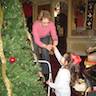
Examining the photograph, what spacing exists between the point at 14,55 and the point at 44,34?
1.75 m

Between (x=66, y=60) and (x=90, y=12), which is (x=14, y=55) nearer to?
(x=66, y=60)

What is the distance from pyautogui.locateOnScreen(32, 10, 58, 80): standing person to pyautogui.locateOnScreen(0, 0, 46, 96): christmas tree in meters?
1.37

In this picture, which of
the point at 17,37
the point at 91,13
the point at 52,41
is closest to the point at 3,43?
the point at 17,37

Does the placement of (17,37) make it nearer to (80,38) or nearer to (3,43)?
(3,43)

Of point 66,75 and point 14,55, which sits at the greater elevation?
point 14,55

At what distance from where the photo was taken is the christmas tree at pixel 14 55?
3.44 meters

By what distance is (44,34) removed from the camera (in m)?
5.20

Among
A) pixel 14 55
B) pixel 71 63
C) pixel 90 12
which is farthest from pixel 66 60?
pixel 90 12

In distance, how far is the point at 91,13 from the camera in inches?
343

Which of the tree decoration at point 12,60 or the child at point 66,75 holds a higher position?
the tree decoration at point 12,60

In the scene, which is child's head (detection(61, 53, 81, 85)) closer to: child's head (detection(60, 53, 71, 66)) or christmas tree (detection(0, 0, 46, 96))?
child's head (detection(60, 53, 71, 66))

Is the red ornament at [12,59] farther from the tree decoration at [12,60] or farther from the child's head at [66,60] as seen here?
the child's head at [66,60]

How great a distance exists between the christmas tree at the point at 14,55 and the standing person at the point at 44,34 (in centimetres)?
137

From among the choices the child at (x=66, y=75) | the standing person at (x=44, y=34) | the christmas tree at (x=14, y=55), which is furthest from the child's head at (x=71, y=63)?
the christmas tree at (x=14, y=55)
